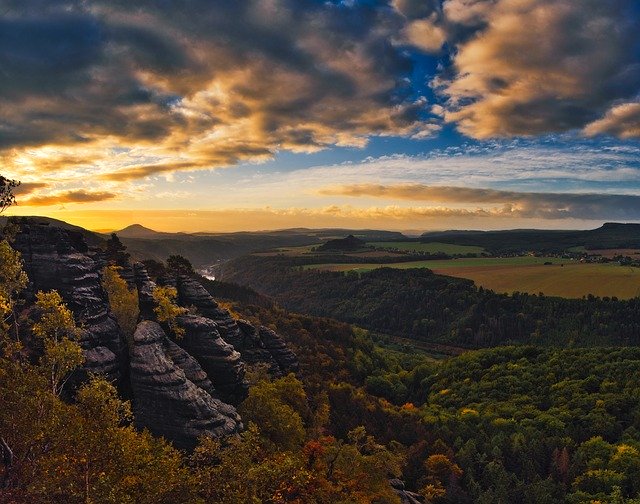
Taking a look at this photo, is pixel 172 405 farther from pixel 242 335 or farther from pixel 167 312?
pixel 242 335

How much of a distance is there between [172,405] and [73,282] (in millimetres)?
21717

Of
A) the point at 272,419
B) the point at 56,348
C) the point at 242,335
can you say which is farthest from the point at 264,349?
the point at 56,348

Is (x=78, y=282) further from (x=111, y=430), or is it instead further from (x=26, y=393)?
(x=111, y=430)

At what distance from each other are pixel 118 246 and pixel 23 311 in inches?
1855

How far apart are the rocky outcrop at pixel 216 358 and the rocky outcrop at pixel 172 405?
34.4ft

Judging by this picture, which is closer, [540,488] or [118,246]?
[540,488]

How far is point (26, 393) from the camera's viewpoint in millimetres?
26641

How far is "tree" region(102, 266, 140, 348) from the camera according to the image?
2488 inches

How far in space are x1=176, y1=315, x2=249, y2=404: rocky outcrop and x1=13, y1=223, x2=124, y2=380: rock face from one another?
388 inches

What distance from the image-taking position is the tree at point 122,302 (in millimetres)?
63188

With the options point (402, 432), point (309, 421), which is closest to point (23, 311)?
point (309, 421)

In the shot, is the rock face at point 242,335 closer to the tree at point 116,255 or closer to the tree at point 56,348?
the tree at point 116,255

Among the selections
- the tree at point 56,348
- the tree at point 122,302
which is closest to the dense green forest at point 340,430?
the tree at point 56,348

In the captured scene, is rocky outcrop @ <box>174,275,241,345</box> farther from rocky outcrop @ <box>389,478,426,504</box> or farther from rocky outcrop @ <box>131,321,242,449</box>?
rocky outcrop @ <box>389,478,426,504</box>
